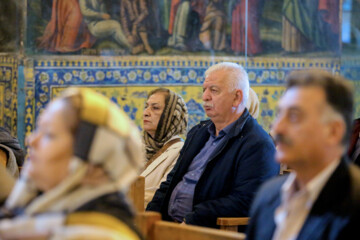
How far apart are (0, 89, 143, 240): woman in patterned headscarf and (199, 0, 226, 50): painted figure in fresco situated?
672 centimetres

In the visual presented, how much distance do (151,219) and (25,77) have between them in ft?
18.2

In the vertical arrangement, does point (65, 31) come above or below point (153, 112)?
above

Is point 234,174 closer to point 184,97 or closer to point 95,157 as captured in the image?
point 95,157

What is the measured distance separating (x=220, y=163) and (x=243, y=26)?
4.59 meters

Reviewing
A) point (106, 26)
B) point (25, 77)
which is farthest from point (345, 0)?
point (25, 77)

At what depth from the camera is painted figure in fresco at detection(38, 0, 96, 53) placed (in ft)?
26.8

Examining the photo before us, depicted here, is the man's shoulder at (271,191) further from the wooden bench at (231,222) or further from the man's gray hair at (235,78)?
the man's gray hair at (235,78)

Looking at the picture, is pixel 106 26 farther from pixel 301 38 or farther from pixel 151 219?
pixel 151 219

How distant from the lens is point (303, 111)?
222cm

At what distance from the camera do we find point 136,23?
841 centimetres

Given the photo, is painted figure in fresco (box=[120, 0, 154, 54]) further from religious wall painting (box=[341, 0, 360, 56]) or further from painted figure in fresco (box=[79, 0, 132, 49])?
religious wall painting (box=[341, 0, 360, 56])

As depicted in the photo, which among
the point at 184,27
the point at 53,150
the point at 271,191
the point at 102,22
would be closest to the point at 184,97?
the point at 184,27

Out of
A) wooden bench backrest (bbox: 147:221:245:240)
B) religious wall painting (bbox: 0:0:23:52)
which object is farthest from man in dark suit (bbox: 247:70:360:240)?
religious wall painting (bbox: 0:0:23:52)

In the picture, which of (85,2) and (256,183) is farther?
(85,2)
